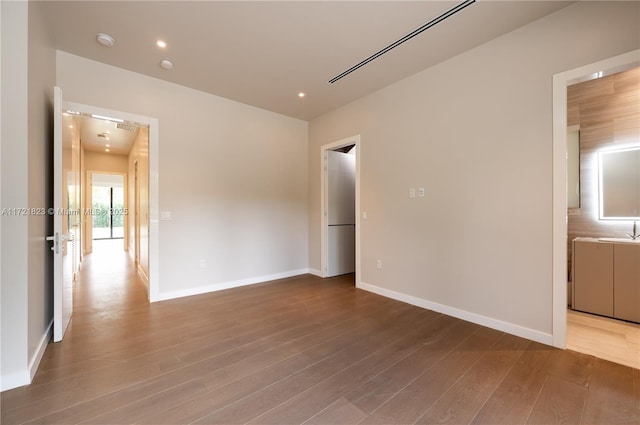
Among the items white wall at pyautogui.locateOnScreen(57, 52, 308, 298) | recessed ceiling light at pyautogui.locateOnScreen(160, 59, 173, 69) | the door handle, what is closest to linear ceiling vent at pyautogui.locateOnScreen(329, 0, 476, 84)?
white wall at pyautogui.locateOnScreen(57, 52, 308, 298)

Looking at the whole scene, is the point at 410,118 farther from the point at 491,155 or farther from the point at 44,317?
the point at 44,317

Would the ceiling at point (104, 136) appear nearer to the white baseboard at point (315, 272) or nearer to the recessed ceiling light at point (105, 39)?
the recessed ceiling light at point (105, 39)

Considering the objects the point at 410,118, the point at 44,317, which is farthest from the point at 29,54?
Result: the point at 410,118

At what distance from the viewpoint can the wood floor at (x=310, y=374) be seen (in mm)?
1538

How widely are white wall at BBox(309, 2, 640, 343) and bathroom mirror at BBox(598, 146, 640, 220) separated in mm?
1890

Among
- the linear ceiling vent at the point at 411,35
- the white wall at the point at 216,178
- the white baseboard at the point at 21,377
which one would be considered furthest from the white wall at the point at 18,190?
the linear ceiling vent at the point at 411,35

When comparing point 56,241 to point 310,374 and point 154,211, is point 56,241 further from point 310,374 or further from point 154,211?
point 310,374

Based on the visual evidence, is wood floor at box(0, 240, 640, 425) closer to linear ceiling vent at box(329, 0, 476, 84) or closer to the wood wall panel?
the wood wall panel

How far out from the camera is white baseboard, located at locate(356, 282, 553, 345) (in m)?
2.41

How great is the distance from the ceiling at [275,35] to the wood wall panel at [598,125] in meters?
1.78

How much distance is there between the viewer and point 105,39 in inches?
104

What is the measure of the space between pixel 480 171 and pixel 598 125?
205 centimetres

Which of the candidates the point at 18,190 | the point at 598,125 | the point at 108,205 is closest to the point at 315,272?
the point at 18,190

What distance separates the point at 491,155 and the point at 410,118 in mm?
1128
